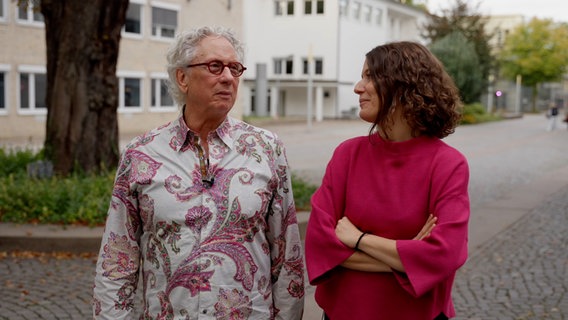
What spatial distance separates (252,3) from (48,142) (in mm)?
46550

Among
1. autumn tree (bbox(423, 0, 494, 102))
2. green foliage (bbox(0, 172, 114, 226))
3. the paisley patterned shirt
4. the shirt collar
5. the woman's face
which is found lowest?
green foliage (bbox(0, 172, 114, 226))

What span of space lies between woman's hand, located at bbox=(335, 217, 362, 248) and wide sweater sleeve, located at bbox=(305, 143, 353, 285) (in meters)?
0.02

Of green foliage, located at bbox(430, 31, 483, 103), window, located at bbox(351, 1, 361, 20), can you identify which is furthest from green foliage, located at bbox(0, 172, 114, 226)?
window, located at bbox(351, 1, 361, 20)

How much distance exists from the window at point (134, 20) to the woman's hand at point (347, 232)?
34.3 metres

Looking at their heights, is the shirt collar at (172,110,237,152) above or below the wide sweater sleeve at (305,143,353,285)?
above

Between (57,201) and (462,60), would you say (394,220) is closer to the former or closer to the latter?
(57,201)

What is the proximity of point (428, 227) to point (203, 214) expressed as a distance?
2.52 ft

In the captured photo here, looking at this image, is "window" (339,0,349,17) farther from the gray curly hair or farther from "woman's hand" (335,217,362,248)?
"woman's hand" (335,217,362,248)

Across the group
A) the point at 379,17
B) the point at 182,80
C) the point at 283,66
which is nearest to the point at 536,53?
the point at 379,17

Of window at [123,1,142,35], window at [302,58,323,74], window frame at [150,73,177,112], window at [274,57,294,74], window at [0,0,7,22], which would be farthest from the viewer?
window at [274,57,294,74]

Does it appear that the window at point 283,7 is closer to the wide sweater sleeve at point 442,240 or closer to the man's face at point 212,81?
the man's face at point 212,81

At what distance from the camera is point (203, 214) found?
2617 millimetres

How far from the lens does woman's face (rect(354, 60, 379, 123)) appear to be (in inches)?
99.5

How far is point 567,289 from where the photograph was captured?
656 cm
